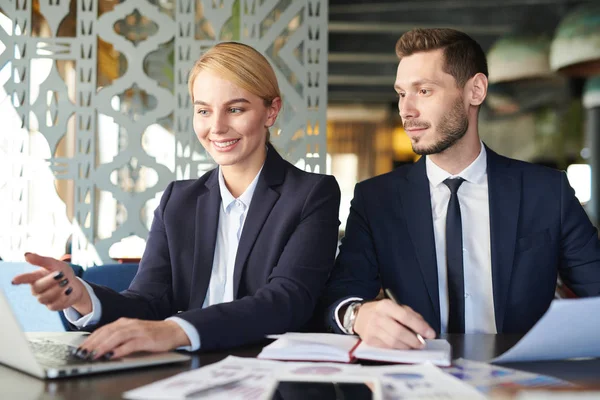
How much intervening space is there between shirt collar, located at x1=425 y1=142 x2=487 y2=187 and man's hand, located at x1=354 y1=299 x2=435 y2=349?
30.0 inches

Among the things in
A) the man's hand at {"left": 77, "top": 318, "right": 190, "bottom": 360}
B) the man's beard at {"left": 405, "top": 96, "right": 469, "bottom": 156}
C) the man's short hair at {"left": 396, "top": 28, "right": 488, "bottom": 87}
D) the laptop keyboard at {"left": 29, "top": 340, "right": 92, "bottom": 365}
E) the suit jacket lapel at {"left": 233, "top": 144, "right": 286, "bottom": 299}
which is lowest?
the laptop keyboard at {"left": 29, "top": 340, "right": 92, "bottom": 365}

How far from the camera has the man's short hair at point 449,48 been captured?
2.03 m

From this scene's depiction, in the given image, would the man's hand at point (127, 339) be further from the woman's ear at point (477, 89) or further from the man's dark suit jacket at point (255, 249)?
the woman's ear at point (477, 89)

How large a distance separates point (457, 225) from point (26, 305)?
157cm

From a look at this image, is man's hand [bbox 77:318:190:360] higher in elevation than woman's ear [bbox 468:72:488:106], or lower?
lower

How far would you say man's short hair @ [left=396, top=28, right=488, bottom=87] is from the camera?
6.65 feet

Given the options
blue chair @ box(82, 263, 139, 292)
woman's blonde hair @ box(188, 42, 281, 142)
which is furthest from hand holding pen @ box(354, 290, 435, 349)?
blue chair @ box(82, 263, 139, 292)

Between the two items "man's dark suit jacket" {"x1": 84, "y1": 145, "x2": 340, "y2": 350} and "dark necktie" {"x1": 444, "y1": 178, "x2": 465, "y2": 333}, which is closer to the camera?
"man's dark suit jacket" {"x1": 84, "y1": 145, "x2": 340, "y2": 350}

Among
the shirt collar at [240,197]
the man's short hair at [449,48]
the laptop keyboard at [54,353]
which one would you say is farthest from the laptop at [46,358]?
the man's short hair at [449,48]

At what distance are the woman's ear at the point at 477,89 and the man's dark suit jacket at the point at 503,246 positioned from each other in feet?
0.67

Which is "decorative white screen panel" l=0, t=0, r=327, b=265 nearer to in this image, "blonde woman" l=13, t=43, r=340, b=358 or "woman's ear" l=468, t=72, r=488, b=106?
"woman's ear" l=468, t=72, r=488, b=106

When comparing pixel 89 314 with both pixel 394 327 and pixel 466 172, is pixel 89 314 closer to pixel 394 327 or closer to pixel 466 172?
pixel 394 327

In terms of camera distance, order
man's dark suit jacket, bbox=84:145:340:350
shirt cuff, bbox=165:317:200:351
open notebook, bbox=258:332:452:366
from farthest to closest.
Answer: man's dark suit jacket, bbox=84:145:340:350 < shirt cuff, bbox=165:317:200:351 < open notebook, bbox=258:332:452:366

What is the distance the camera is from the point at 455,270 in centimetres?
189
